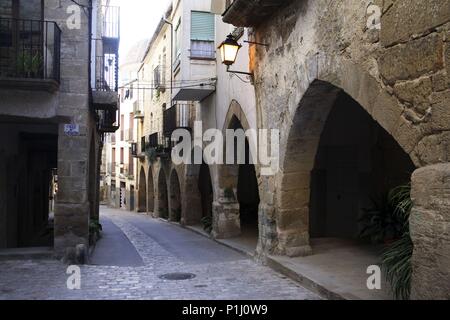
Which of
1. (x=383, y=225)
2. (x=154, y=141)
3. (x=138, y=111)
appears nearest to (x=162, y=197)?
(x=154, y=141)

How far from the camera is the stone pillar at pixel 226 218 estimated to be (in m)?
12.4

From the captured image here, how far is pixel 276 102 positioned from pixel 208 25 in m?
6.67

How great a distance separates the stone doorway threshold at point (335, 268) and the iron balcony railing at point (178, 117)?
9.11 meters

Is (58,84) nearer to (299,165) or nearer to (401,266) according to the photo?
(299,165)

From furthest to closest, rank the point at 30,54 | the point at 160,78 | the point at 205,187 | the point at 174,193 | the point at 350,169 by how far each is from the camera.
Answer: the point at 160,78, the point at 174,193, the point at 205,187, the point at 350,169, the point at 30,54

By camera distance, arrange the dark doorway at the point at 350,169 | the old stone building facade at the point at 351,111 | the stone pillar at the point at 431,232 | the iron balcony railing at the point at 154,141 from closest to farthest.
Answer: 1. the stone pillar at the point at 431,232
2. the old stone building facade at the point at 351,111
3. the dark doorway at the point at 350,169
4. the iron balcony railing at the point at 154,141

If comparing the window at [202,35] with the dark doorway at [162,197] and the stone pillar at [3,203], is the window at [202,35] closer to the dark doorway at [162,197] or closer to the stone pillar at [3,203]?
the stone pillar at [3,203]

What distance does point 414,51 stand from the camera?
4352 millimetres

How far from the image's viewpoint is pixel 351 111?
35.9 feet

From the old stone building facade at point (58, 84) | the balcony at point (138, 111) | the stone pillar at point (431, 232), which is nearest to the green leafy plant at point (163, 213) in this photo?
the balcony at point (138, 111)

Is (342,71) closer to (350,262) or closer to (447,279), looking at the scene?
(447,279)

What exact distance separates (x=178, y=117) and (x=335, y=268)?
482 inches

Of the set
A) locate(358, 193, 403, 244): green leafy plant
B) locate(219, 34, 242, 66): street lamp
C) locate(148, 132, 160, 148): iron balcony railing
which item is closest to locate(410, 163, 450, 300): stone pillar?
Result: locate(358, 193, 403, 244): green leafy plant

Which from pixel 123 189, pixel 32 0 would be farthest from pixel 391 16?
pixel 123 189
